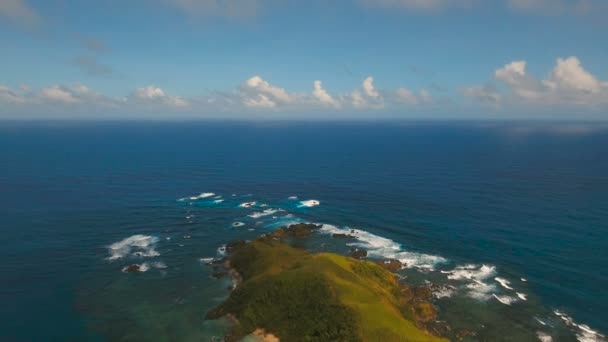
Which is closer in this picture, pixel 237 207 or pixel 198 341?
pixel 198 341

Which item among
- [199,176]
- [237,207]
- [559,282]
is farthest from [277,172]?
[559,282]

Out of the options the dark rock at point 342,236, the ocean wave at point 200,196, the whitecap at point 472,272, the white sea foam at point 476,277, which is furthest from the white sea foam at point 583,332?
the ocean wave at point 200,196

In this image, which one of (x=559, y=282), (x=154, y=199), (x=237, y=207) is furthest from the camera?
(x=154, y=199)

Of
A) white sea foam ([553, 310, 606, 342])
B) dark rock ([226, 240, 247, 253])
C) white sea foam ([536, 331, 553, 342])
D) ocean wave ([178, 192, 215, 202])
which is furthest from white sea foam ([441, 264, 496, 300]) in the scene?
ocean wave ([178, 192, 215, 202])

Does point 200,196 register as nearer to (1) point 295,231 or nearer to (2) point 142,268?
(1) point 295,231

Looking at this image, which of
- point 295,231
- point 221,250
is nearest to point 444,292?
point 295,231

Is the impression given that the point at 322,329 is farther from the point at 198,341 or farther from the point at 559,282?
the point at 559,282
